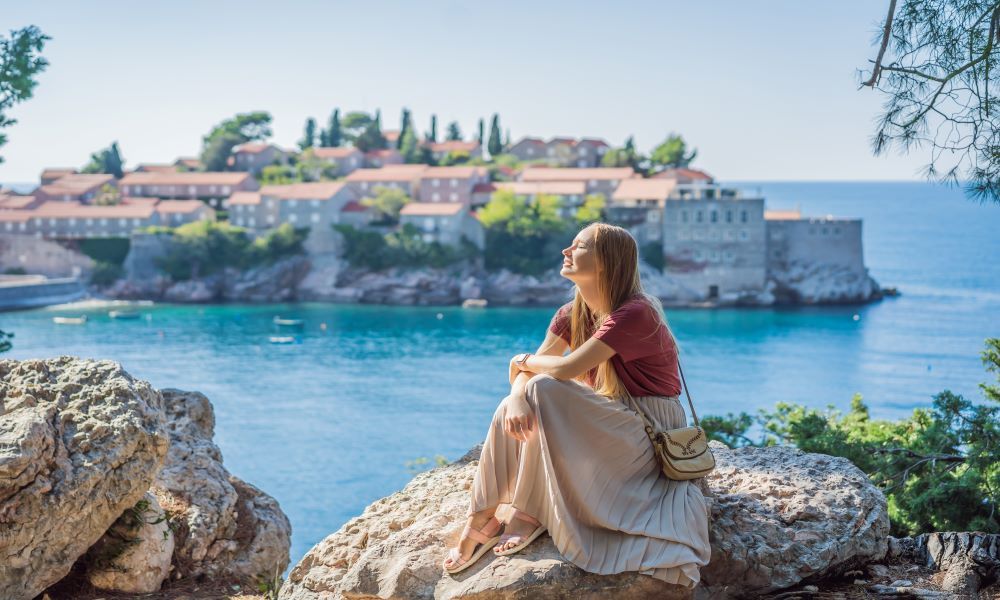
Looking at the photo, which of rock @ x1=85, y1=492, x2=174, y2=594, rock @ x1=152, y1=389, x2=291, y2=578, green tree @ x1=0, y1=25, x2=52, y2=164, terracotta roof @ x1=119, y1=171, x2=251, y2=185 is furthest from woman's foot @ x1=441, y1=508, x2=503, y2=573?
terracotta roof @ x1=119, y1=171, x2=251, y2=185

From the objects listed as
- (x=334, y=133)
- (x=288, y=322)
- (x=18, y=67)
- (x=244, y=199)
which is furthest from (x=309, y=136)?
(x=18, y=67)

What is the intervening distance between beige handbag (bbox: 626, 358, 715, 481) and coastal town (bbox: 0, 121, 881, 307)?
144 ft

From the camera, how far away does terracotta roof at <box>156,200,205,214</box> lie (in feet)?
178

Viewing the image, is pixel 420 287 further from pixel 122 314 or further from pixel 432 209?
pixel 122 314

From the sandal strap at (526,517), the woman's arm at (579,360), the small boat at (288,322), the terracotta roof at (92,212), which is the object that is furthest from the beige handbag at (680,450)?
the terracotta roof at (92,212)

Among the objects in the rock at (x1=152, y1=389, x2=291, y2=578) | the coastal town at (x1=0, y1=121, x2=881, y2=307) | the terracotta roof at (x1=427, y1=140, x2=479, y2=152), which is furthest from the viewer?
the terracotta roof at (x1=427, y1=140, x2=479, y2=152)

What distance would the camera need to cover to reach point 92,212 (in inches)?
2077

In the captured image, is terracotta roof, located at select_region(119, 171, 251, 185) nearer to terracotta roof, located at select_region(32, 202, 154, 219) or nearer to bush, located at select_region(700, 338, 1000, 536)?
terracotta roof, located at select_region(32, 202, 154, 219)

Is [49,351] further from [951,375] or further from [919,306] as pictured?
[919,306]

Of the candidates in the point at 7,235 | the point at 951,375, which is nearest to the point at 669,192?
the point at 951,375

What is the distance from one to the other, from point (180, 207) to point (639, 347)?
54.7 meters

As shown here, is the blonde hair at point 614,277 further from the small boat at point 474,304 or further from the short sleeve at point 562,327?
the small boat at point 474,304

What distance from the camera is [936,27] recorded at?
475 cm

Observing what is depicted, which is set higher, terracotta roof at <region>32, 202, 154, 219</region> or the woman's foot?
terracotta roof at <region>32, 202, 154, 219</region>
